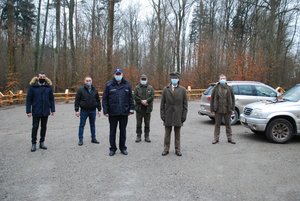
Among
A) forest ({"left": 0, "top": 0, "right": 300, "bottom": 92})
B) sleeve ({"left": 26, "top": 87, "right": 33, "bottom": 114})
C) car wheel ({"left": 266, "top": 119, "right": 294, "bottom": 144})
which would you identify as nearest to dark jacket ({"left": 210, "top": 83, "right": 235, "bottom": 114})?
car wheel ({"left": 266, "top": 119, "right": 294, "bottom": 144})

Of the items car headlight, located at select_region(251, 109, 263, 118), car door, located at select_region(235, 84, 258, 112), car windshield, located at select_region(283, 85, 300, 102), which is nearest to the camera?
car headlight, located at select_region(251, 109, 263, 118)

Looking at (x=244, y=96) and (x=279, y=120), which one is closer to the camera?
(x=279, y=120)

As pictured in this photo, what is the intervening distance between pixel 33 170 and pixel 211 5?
115 feet

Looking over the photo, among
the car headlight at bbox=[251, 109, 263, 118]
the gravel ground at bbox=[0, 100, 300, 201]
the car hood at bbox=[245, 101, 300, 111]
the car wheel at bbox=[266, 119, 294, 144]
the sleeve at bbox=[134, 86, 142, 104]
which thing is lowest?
the gravel ground at bbox=[0, 100, 300, 201]

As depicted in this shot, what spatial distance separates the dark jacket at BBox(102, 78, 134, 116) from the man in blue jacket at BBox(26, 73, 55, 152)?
166 cm

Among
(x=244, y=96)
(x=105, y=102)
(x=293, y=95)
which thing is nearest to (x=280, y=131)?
(x=293, y=95)

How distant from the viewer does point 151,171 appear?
5934 millimetres

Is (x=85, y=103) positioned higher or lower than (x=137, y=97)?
lower

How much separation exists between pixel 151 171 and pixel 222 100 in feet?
11.4

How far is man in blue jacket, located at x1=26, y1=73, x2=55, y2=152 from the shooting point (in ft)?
24.5

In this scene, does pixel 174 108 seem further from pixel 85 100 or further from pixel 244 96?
pixel 244 96

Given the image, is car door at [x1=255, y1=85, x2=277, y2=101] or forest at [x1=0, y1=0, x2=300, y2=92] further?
forest at [x1=0, y1=0, x2=300, y2=92]

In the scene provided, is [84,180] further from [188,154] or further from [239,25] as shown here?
[239,25]

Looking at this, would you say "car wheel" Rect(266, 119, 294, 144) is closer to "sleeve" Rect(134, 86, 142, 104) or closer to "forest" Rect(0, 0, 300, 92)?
"sleeve" Rect(134, 86, 142, 104)
